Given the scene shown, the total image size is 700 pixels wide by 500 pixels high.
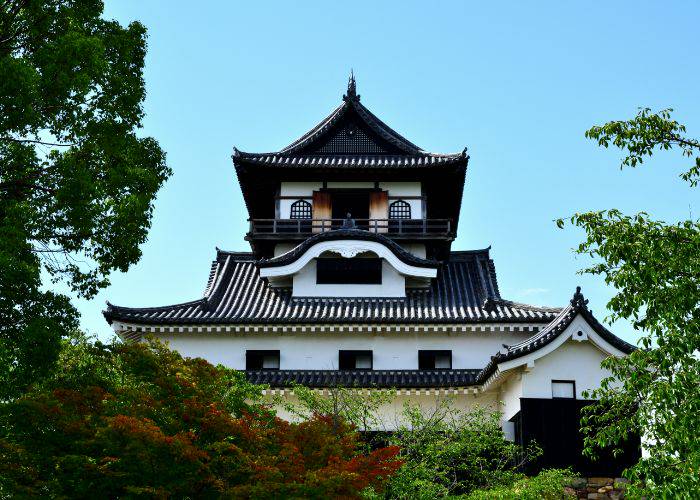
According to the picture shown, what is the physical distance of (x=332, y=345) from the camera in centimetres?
2478

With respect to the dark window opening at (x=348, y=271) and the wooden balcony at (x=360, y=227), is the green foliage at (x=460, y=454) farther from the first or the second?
the wooden balcony at (x=360, y=227)

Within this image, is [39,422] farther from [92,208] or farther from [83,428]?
[92,208]

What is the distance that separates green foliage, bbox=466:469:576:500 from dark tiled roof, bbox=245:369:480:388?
516 centimetres

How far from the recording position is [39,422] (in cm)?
1198

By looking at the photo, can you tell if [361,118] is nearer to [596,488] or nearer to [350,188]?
[350,188]

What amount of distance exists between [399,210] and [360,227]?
58.5 inches

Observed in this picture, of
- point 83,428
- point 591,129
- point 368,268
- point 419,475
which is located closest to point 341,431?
point 419,475

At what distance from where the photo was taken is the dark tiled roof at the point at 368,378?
22953mm

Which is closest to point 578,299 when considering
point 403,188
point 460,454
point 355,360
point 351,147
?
point 460,454

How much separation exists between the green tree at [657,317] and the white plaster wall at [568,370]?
10042mm

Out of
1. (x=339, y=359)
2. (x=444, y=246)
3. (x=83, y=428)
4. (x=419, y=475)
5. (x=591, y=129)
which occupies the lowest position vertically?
(x=419, y=475)

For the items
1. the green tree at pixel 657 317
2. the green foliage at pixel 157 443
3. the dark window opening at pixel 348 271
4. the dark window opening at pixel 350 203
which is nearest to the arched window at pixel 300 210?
the dark window opening at pixel 350 203

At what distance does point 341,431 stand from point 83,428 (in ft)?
17.3

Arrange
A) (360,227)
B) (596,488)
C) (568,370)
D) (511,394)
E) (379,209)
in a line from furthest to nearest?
(379,209), (360,227), (511,394), (568,370), (596,488)
